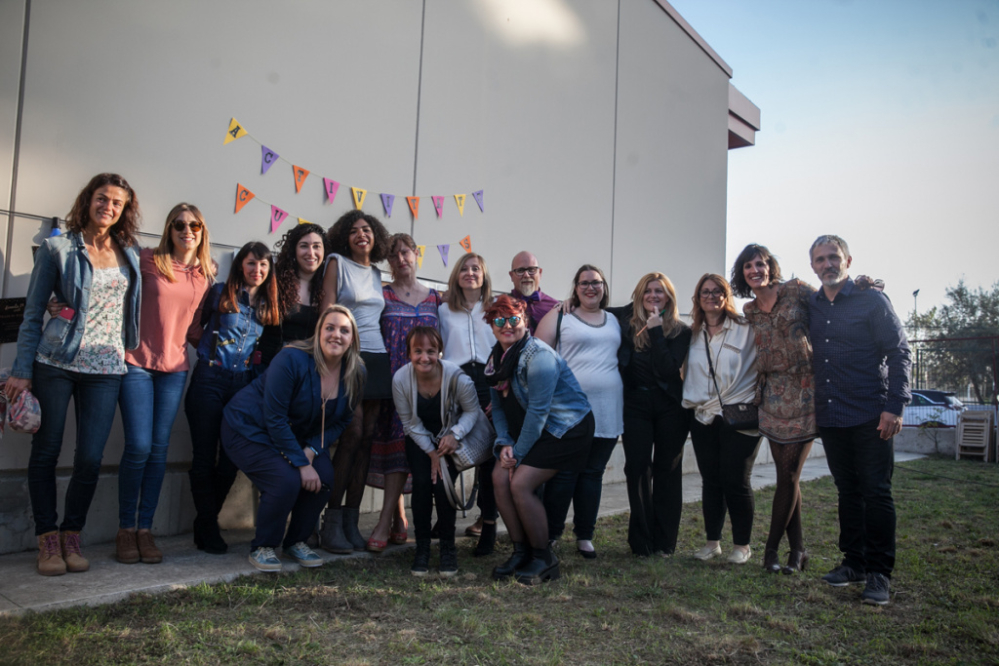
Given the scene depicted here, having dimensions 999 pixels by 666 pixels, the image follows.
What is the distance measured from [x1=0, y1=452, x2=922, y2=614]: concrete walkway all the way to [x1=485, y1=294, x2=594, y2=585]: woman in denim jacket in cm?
93

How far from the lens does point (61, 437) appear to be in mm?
3344

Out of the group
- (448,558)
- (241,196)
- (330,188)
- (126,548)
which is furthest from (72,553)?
(330,188)

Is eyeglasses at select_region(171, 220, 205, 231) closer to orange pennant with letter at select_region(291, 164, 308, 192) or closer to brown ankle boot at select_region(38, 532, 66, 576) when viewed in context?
orange pennant with letter at select_region(291, 164, 308, 192)

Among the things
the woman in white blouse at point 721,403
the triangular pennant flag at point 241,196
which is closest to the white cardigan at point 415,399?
the woman in white blouse at point 721,403

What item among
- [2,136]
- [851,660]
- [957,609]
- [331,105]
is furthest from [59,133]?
[957,609]

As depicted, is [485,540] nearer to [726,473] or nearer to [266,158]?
[726,473]

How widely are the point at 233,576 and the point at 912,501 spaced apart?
591 cm

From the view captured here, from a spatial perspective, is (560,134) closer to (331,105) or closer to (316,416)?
(331,105)

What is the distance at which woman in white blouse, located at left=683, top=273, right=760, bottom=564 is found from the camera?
398 centimetres

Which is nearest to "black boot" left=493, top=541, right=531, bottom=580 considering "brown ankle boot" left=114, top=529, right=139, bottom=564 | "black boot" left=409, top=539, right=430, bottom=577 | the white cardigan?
"black boot" left=409, top=539, right=430, bottom=577

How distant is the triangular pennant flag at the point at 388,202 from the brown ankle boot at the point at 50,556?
317 centimetres

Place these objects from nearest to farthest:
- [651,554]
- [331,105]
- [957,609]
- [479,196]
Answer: [957,609], [651,554], [331,105], [479,196]

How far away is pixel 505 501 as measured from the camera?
3701mm

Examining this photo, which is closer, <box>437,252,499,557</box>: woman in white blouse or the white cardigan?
the white cardigan
